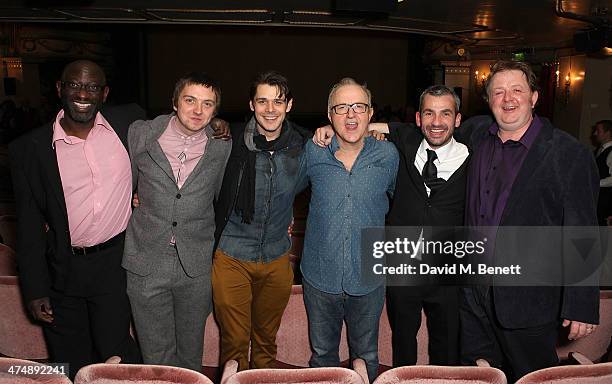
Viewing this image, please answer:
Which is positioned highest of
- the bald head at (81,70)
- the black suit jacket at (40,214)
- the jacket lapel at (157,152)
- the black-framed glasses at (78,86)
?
the bald head at (81,70)

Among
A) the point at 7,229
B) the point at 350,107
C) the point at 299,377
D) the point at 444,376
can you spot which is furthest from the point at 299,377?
the point at 7,229

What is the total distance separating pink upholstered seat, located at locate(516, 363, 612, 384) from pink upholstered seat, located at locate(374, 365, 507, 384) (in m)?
0.09

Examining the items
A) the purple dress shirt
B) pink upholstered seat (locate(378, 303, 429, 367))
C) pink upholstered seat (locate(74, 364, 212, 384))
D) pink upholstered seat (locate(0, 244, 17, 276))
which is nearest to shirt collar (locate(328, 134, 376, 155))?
the purple dress shirt

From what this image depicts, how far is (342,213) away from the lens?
2.11 metres

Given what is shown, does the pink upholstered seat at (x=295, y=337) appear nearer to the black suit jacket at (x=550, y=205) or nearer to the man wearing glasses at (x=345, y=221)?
the man wearing glasses at (x=345, y=221)

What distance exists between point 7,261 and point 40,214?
1.26 m

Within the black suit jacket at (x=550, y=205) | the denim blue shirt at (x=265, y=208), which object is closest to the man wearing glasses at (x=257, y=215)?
the denim blue shirt at (x=265, y=208)

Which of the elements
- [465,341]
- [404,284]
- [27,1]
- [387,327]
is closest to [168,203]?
[404,284]

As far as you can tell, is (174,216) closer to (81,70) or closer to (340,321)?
(81,70)

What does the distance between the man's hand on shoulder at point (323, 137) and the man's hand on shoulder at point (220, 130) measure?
0.38 metres

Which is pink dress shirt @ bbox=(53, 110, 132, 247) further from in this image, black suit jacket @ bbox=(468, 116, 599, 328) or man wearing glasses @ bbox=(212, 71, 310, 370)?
black suit jacket @ bbox=(468, 116, 599, 328)

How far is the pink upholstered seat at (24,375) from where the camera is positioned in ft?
4.70

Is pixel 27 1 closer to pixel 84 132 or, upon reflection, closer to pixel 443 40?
pixel 84 132

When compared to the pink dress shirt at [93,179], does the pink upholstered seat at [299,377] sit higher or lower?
lower
